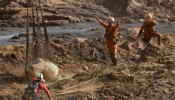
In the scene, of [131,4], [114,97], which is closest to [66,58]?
[114,97]

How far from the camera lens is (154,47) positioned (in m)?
10.4

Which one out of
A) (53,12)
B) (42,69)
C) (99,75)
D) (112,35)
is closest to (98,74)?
(99,75)

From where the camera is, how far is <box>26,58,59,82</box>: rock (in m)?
7.66

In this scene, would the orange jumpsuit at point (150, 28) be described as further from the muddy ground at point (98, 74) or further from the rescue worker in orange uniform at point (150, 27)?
the muddy ground at point (98, 74)

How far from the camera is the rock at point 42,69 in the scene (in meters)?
7.66

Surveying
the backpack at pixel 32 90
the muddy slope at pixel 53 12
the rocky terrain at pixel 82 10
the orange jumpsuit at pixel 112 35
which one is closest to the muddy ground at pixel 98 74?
the orange jumpsuit at pixel 112 35

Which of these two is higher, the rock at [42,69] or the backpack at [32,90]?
the backpack at [32,90]

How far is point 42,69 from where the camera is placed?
781 cm

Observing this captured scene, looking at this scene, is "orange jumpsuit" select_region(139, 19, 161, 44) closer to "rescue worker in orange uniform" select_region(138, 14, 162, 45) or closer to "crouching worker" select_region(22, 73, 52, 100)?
"rescue worker in orange uniform" select_region(138, 14, 162, 45)

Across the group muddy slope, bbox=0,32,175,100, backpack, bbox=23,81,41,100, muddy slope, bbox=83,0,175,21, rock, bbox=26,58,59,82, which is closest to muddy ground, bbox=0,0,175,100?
muddy slope, bbox=0,32,175,100

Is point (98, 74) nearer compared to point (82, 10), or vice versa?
point (98, 74)

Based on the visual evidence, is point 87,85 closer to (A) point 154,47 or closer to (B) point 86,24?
(A) point 154,47

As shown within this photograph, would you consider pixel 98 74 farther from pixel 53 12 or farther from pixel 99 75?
pixel 53 12

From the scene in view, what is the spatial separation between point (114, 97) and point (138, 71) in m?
1.93
